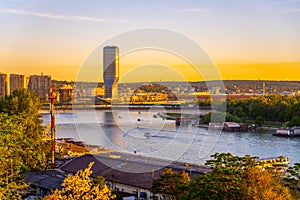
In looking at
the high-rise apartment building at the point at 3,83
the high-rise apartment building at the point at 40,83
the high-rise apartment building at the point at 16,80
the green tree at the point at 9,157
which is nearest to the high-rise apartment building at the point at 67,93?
the high-rise apartment building at the point at 40,83

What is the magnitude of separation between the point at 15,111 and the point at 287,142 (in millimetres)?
7664

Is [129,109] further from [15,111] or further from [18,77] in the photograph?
[15,111]

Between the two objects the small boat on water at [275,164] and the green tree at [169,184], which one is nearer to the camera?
the small boat on water at [275,164]

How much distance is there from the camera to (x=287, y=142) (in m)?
12.0

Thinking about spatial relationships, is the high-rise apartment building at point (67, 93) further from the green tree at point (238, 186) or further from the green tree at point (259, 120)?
the green tree at point (238, 186)

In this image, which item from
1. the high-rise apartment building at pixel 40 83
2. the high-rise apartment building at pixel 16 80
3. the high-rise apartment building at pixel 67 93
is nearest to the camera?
the high-rise apartment building at pixel 67 93

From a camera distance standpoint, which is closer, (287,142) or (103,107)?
(287,142)

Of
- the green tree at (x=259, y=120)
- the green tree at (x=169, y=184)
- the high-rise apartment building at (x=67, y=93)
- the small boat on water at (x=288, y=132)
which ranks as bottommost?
the small boat on water at (x=288, y=132)

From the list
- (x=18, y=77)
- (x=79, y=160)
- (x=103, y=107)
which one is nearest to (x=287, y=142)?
(x=79, y=160)

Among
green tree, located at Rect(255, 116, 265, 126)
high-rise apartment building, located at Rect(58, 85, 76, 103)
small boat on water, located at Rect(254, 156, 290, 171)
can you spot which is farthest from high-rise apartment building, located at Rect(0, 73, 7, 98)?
small boat on water, located at Rect(254, 156, 290, 171)

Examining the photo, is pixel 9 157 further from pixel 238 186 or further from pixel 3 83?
pixel 3 83

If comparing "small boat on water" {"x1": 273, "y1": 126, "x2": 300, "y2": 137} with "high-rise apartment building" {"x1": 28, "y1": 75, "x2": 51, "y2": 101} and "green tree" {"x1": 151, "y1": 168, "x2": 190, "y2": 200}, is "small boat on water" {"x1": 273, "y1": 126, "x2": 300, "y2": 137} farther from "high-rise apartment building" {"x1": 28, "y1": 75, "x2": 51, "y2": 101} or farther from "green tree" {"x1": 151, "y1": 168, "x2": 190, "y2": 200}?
"high-rise apartment building" {"x1": 28, "y1": 75, "x2": 51, "y2": 101}

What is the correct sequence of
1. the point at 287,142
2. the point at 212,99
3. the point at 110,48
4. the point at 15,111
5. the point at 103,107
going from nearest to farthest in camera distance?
1. the point at 15,111
2. the point at 287,142
3. the point at 110,48
4. the point at 212,99
5. the point at 103,107

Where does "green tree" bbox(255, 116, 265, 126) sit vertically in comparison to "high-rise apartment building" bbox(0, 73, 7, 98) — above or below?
below
